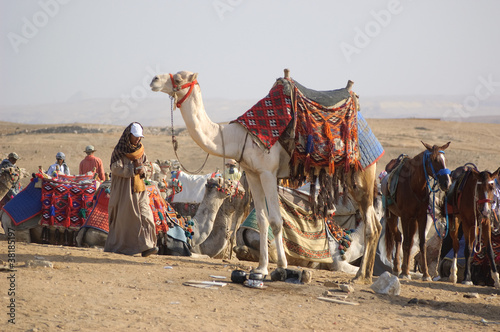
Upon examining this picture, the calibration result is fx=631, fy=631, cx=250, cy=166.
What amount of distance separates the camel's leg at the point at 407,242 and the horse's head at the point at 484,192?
1036 millimetres

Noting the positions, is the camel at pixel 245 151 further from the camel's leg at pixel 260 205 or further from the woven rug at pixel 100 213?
the woven rug at pixel 100 213

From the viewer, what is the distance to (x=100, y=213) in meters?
9.80

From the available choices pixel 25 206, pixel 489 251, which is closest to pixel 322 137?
pixel 489 251

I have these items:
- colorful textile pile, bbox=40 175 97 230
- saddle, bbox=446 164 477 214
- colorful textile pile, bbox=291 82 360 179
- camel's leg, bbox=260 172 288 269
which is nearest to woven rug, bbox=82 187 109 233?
colorful textile pile, bbox=40 175 97 230

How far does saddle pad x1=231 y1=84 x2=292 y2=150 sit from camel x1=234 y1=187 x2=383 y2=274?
1.96 metres

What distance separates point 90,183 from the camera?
412 inches

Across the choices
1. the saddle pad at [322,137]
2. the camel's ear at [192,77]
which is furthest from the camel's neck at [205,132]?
the saddle pad at [322,137]

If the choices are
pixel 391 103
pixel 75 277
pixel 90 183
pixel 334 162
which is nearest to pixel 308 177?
pixel 334 162

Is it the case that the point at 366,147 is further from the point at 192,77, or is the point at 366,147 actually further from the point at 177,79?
the point at 177,79

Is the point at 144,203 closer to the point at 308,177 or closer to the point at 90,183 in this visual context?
the point at 90,183

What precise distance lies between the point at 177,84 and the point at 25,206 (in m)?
4.28

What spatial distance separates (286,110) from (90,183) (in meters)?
4.22

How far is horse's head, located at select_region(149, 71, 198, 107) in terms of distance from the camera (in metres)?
7.45

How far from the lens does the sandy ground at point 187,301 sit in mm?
5379
